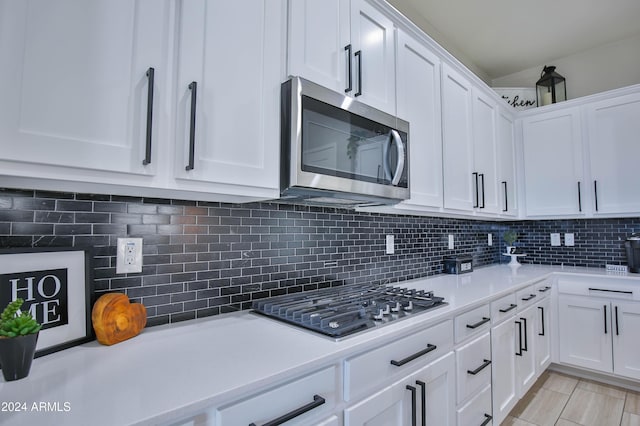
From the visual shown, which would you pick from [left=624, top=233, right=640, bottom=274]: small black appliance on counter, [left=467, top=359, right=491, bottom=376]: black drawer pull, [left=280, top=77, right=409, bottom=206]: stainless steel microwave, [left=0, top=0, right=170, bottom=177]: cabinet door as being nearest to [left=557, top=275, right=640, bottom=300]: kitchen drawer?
[left=624, top=233, right=640, bottom=274]: small black appliance on counter

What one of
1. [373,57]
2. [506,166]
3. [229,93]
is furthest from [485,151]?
[229,93]

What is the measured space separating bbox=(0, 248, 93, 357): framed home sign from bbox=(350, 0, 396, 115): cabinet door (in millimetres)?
1279

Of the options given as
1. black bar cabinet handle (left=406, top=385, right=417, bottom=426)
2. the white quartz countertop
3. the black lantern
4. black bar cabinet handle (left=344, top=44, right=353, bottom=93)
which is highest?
the black lantern

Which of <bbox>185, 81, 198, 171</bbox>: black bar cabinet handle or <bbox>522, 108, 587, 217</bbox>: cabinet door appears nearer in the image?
<bbox>185, 81, 198, 171</bbox>: black bar cabinet handle

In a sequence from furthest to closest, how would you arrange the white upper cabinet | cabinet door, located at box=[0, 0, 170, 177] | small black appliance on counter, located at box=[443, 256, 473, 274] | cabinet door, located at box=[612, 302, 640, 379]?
small black appliance on counter, located at box=[443, 256, 473, 274], cabinet door, located at box=[612, 302, 640, 379], the white upper cabinet, cabinet door, located at box=[0, 0, 170, 177]

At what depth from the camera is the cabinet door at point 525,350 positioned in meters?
2.18

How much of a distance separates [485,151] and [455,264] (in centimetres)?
97

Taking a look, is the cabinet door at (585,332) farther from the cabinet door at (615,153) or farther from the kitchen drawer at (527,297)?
the cabinet door at (615,153)

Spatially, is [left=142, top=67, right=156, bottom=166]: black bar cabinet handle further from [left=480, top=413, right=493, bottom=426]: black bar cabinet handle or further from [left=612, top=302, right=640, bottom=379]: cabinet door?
[left=612, top=302, right=640, bottom=379]: cabinet door

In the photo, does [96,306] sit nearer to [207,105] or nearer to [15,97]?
[15,97]

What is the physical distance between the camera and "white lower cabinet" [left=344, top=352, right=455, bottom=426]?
1052 mm

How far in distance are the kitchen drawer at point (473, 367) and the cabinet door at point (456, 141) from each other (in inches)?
34.1

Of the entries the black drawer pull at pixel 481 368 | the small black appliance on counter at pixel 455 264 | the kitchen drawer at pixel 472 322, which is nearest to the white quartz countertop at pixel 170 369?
the kitchen drawer at pixel 472 322

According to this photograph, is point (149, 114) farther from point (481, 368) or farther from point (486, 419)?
point (486, 419)
